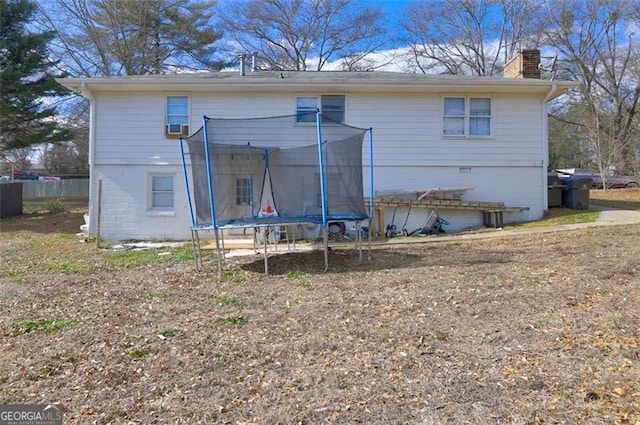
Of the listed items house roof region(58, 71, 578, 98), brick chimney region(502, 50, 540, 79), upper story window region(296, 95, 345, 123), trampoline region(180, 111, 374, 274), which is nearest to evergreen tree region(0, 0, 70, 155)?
house roof region(58, 71, 578, 98)

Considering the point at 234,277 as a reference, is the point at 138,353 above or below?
below

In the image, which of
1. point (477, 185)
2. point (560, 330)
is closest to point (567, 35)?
point (477, 185)

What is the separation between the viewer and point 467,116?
12.5 meters

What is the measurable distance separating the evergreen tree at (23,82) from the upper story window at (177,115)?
899 centimetres

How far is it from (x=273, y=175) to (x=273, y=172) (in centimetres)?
6

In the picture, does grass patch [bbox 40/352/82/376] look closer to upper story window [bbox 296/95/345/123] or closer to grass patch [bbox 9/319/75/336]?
grass patch [bbox 9/319/75/336]

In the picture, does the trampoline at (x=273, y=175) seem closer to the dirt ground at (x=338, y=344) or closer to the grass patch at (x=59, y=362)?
the dirt ground at (x=338, y=344)

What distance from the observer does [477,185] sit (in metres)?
12.5

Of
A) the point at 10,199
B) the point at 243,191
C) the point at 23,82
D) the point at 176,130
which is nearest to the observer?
the point at 243,191

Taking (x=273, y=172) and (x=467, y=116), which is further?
(x=467, y=116)

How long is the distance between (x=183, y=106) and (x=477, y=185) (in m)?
8.00

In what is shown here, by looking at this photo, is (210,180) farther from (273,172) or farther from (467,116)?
(467,116)

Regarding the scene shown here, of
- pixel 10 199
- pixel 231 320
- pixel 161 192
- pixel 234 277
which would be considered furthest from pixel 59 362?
pixel 10 199

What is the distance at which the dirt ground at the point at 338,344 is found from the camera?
275 centimetres
